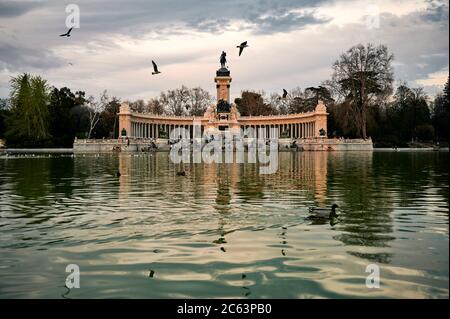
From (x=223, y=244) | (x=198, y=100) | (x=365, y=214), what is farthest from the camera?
(x=198, y=100)

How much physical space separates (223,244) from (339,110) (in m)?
68.5

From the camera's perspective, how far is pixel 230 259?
309 inches

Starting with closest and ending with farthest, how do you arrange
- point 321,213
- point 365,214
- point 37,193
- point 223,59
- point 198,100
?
1. point 321,213
2. point 365,214
3. point 37,193
4. point 223,59
5. point 198,100

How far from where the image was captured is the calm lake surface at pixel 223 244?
258 inches

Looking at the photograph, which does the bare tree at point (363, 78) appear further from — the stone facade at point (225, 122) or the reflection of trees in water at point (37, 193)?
the reflection of trees in water at point (37, 193)

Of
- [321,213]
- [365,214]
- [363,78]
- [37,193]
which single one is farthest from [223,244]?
[363,78]

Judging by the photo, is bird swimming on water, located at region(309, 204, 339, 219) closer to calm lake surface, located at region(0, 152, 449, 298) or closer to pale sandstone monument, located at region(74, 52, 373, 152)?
calm lake surface, located at region(0, 152, 449, 298)

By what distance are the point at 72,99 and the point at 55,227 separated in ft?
309

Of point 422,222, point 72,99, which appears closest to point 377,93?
point 72,99

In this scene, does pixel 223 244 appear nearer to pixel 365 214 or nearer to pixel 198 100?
pixel 365 214

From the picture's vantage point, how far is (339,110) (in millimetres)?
74375

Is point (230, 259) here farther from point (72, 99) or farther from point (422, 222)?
point (72, 99)

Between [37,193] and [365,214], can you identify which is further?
[37,193]
